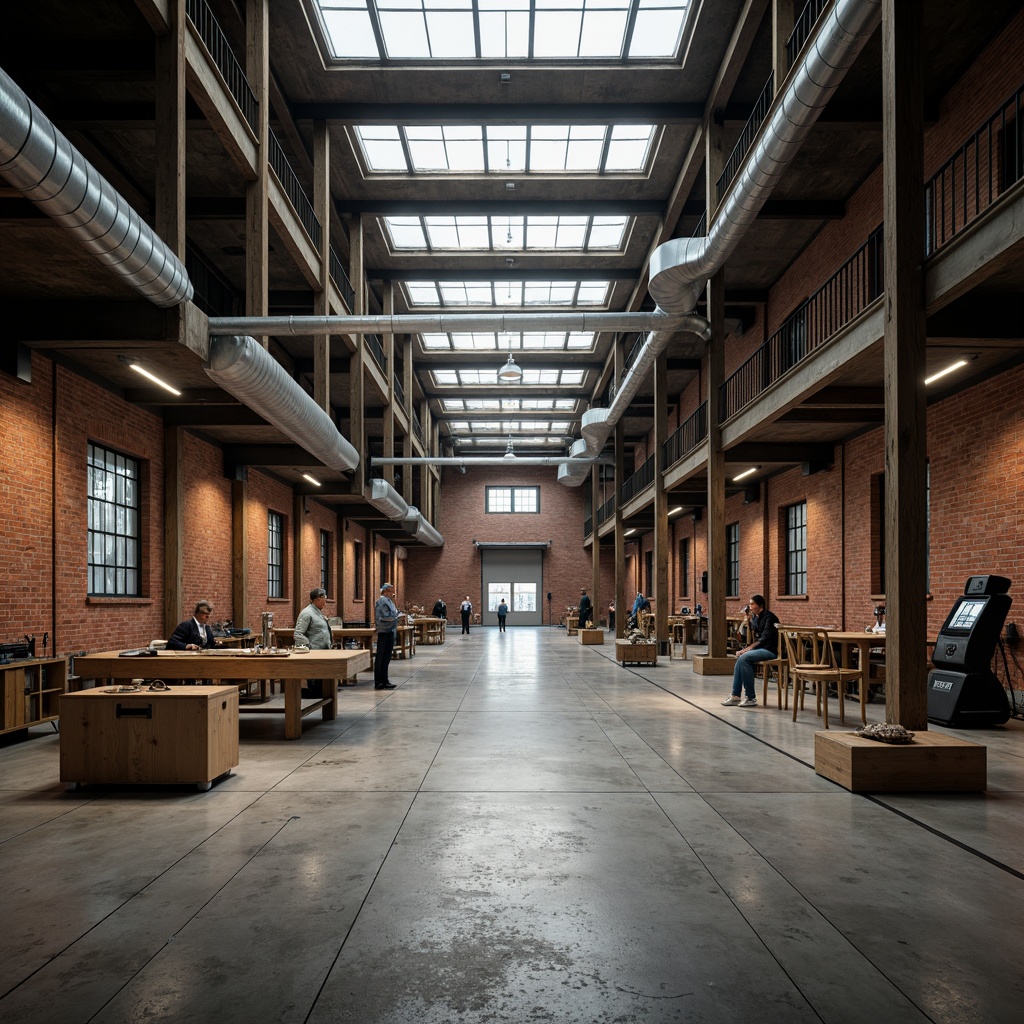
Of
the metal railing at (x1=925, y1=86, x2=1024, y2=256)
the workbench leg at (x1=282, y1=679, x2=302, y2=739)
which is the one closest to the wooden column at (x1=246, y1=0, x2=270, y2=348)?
the workbench leg at (x1=282, y1=679, x2=302, y2=739)

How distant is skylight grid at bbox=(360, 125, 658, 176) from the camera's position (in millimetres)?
14539

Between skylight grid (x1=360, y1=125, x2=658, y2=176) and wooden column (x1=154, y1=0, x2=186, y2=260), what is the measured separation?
6519mm

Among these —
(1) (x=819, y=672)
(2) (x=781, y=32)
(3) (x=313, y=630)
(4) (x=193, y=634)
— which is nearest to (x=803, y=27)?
(2) (x=781, y=32)

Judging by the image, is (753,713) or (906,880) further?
(753,713)

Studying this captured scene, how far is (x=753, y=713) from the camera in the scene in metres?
9.48

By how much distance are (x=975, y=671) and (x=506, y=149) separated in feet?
38.9

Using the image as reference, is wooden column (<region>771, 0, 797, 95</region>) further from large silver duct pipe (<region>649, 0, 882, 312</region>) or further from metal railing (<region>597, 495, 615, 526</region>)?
metal railing (<region>597, 495, 615, 526</region>)

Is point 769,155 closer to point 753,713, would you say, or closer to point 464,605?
point 753,713

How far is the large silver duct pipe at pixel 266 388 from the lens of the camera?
8453mm

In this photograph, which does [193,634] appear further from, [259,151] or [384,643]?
[259,151]

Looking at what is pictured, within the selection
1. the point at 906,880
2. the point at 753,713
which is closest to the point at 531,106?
the point at 753,713

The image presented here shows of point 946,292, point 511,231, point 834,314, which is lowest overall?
point 946,292

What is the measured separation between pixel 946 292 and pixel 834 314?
6.79 metres

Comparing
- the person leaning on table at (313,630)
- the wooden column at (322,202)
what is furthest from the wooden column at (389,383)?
the person leaning on table at (313,630)
